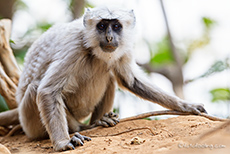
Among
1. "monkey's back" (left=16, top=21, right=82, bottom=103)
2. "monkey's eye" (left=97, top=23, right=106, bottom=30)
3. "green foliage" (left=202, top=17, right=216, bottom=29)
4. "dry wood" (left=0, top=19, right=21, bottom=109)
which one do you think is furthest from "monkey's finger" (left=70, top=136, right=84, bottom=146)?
"green foliage" (left=202, top=17, right=216, bottom=29)

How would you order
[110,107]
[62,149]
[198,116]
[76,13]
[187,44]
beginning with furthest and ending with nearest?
[187,44] < [76,13] < [110,107] < [198,116] < [62,149]

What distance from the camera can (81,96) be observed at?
242 inches

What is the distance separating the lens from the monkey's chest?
6.07m

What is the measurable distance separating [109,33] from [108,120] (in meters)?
1.79

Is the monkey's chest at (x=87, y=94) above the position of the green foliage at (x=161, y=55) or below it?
above

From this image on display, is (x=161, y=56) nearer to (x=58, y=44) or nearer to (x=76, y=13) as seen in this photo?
(x=76, y=13)

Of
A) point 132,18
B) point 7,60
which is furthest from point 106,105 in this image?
point 7,60

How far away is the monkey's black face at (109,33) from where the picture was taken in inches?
212

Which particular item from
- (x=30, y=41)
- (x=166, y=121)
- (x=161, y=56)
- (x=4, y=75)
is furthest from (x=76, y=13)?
(x=166, y=121)

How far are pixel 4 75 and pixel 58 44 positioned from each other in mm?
2119

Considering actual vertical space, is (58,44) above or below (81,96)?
above

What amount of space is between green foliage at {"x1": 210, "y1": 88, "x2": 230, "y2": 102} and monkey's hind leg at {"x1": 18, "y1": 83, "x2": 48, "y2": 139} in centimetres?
734

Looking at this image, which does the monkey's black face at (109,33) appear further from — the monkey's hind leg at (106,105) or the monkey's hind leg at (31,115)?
the monkey's hind leg at (31,115)

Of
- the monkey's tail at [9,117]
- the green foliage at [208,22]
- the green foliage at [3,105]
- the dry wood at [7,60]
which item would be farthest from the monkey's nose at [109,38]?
the green foliage at [208,22]
